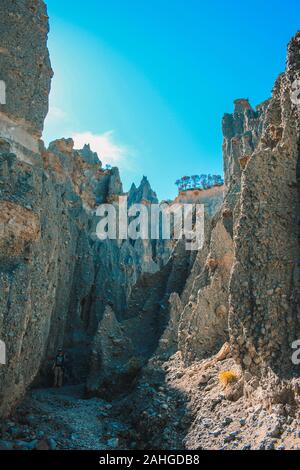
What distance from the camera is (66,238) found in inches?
741

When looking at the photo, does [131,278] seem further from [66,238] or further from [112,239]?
[66,238]

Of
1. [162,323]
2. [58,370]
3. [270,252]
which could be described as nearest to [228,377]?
[270,252]

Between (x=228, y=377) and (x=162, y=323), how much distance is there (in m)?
8.11

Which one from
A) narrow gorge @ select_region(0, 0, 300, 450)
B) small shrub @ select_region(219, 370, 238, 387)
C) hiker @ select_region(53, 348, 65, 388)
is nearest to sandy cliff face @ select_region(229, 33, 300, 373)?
narrow gorge @ select_region(0, 0, 300, 450)

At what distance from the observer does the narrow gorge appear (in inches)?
306

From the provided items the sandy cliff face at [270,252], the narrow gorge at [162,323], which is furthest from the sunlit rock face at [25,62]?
the sandy cliff face at [270,252]

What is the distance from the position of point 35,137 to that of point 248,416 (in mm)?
10800

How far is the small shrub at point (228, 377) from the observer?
8884 mm

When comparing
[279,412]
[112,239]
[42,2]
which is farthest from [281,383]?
[112,239]

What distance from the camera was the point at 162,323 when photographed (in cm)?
1700

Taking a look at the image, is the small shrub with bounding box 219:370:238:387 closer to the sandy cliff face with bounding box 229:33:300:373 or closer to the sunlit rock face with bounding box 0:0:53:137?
the sandy cliff face with bounding box 229:33:300:373

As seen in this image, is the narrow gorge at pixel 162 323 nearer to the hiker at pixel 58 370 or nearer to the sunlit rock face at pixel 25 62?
the sunlit rock face at pixel 25 62

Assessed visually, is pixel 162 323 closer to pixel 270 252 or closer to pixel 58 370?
pixel 58 370

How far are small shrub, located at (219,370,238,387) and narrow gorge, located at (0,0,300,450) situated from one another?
0.06 metres
